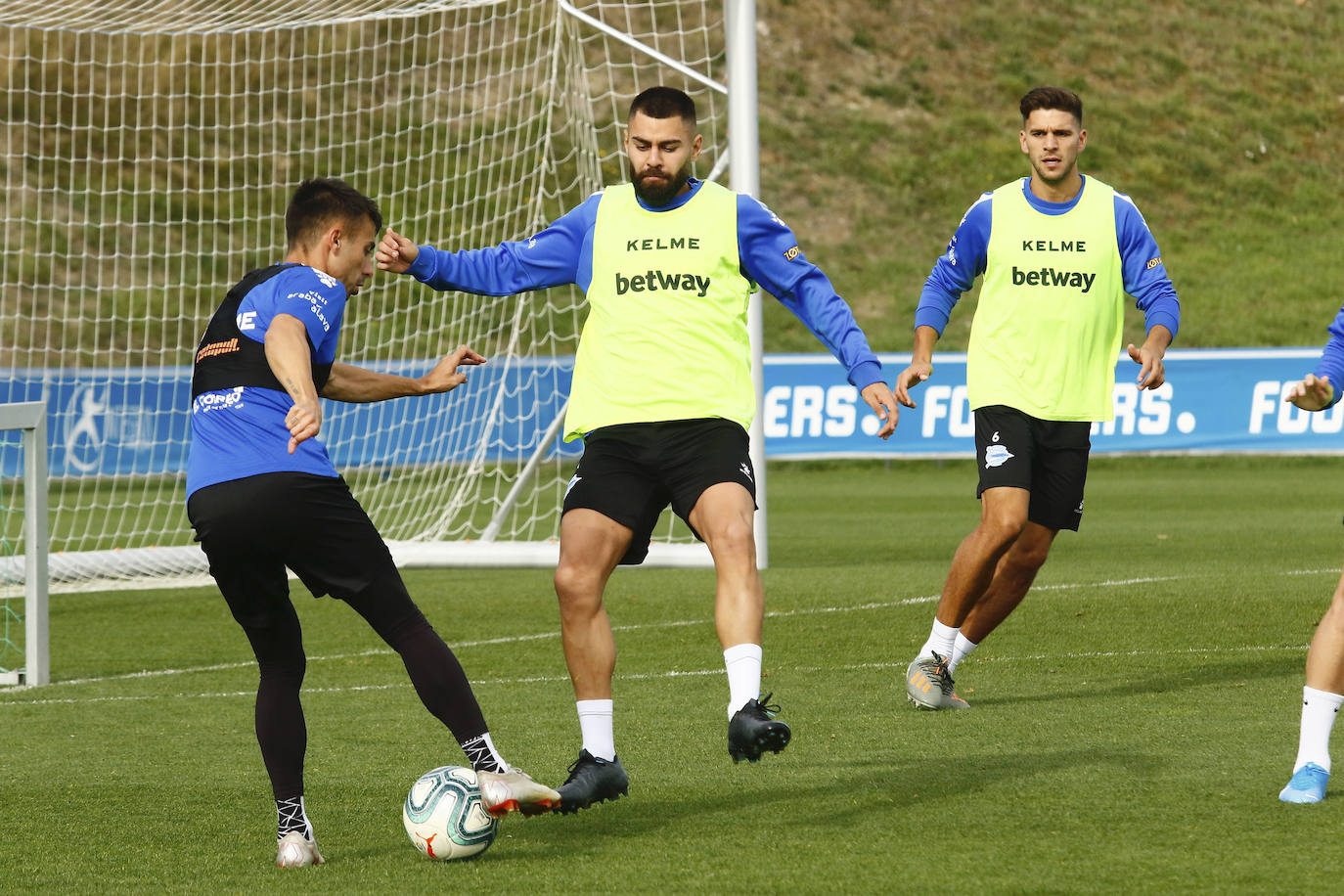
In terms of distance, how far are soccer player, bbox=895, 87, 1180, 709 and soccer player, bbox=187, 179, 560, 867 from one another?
2624 millimetres

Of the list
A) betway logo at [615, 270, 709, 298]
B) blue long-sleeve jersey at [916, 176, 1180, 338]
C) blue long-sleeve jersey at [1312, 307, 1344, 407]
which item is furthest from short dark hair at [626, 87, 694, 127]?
blue long-sleeve jersey at [916, 176, 1180, 338]

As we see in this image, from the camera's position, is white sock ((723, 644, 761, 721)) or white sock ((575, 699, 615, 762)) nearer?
white sock ((723, 644, 761, 721))

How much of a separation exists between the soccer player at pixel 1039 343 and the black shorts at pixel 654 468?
1894 millimetres

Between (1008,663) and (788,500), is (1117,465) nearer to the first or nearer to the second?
(788,500)

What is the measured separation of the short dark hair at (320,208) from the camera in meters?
4.80

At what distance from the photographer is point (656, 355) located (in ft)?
16.7

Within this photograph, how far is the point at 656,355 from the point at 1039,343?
2.34m

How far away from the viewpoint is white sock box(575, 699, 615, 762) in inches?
193

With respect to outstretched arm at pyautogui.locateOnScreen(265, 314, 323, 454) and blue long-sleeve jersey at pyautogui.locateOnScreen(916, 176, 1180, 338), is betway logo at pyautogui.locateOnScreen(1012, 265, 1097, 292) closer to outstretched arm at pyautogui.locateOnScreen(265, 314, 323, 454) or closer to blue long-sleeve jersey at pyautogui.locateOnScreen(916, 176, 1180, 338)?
blue long-sleeve jersey at pyautogui.locateOnScreen(916, 176, 1180, 338)

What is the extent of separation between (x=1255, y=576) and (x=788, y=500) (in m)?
7.60

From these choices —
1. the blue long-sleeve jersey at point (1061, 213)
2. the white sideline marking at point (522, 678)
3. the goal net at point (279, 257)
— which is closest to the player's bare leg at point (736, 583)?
the blue long-sleeve jersey at point (1061, 213)

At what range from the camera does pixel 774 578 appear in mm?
11383

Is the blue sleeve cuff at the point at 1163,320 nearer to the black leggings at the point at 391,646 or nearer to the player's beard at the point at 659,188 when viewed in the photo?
the player's beard at the point at 659,188

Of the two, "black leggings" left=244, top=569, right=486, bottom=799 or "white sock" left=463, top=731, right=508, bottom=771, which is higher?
"black leggings" left=244, top=569, right=486, bottom=799
